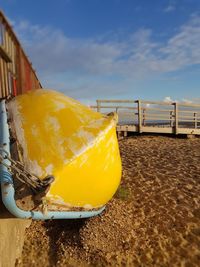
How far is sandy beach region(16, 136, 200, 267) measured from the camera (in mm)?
6141

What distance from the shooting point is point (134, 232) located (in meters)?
6.95

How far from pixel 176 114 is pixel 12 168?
14.6 metres

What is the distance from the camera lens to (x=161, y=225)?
714 centimetres

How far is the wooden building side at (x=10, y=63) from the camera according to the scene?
8.34 m

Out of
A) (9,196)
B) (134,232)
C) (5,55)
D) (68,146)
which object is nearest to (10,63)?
(5,55)

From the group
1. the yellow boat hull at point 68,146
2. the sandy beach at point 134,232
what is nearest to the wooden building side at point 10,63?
the yellow boat hull at point 68,146

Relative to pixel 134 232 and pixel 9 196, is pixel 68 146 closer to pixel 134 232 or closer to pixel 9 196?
pixel 9 196

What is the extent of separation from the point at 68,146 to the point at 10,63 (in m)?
5.10

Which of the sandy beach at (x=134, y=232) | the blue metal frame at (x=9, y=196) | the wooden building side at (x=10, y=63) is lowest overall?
the sandy beach at (x=134, y=232)

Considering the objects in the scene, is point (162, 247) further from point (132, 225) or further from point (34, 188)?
point (34, 188)

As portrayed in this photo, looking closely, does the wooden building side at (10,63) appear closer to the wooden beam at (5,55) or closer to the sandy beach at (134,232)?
the wooden beam at (5,55)

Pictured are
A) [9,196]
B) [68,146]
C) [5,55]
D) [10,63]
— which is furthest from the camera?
Answer: [10,63]

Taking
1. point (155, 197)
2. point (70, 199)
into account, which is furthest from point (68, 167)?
point (155, 197)

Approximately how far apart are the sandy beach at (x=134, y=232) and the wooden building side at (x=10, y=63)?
3308mm
